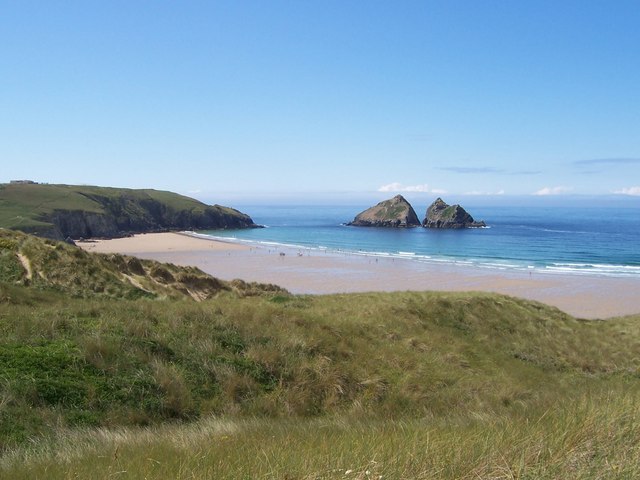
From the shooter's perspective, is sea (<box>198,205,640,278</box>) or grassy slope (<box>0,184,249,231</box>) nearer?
sea (<box>198,205,640,278</box>)

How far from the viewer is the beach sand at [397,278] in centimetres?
4603

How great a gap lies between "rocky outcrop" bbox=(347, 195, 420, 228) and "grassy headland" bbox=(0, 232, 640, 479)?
132 m

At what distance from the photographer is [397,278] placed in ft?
189

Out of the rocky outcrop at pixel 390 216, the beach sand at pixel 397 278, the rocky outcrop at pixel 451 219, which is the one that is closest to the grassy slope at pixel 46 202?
the beach sand at pixel 397 278

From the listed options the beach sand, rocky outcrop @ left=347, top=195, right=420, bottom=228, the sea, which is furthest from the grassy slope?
rocky outcrop @ left=347, top=195, right=420, bottom=228

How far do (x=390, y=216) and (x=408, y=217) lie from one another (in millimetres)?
5590

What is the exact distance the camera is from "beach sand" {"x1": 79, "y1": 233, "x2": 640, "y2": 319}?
46031mm

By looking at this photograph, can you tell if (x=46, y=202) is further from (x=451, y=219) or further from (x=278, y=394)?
(x=278, y=394)

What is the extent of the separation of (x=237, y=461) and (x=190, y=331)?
6.86 m

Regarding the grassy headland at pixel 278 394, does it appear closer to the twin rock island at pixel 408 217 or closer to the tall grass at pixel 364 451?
the tall grass at pixel 364 451

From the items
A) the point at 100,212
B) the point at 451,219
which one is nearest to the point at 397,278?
the point at 100,212

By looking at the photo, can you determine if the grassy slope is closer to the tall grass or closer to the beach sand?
the beach sand

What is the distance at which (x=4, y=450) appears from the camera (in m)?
5.73

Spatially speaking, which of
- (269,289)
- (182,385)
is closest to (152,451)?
(182,385)
